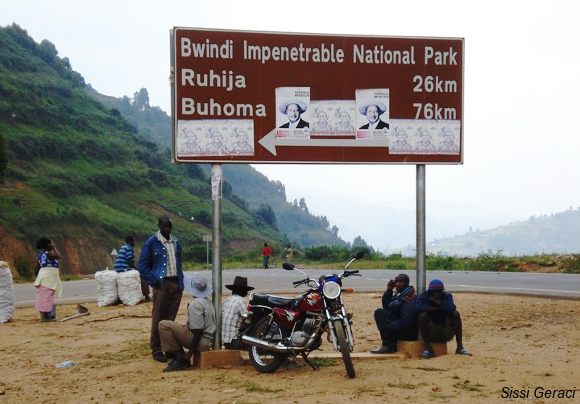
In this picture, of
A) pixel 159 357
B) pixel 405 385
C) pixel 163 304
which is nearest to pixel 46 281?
pixel 163 304

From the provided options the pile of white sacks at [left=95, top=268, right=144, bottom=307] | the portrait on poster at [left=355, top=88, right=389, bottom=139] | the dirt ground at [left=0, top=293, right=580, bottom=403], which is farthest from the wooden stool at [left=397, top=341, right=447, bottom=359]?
the pile of white sacks at [left=95, top=268, right=144, bottom=307]

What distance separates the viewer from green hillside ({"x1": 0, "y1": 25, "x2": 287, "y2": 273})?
2318 inches

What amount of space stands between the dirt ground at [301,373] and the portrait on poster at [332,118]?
2847 mm

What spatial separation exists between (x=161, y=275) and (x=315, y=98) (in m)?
2.95

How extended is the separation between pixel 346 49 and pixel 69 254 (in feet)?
169

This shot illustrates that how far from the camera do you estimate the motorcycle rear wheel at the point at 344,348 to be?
807cm

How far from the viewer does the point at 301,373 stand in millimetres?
8656

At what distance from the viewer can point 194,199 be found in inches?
3622

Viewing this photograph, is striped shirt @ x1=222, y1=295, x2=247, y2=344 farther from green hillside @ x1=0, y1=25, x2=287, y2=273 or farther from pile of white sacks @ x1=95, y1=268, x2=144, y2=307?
green hillside @ x1=0, y1=25, x2=287, y2=273

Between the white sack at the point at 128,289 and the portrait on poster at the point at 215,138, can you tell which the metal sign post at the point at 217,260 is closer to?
the portrait on poster at the point at 215,138

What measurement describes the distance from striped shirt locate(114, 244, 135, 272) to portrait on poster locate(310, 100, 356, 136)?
8989 millimetres

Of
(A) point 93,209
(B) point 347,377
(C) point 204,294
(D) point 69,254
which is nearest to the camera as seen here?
(B) point 347,377

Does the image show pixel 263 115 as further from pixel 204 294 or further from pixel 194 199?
pixel 194 199

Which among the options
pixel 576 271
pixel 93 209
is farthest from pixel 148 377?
pixel 93 209
